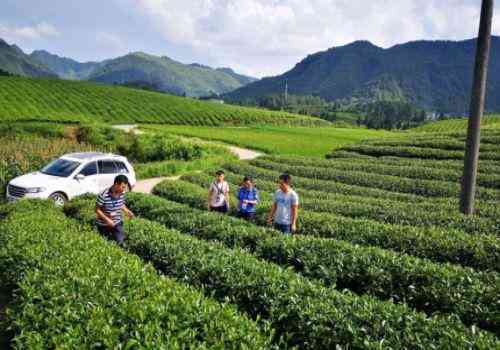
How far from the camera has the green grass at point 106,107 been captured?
68069 millimetres

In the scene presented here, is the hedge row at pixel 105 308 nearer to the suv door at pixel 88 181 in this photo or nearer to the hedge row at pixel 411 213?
the suv door at pixel 88 181

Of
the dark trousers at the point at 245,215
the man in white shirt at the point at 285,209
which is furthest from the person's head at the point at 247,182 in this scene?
the man in white shirt at the point at 285,209

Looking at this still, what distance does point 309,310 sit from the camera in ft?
20.2

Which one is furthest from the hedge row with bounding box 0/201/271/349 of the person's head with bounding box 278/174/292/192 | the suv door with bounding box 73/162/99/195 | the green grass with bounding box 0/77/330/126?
the green grass with bounding box 0/77/330/126

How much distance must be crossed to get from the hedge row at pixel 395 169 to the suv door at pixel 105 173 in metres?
15.4

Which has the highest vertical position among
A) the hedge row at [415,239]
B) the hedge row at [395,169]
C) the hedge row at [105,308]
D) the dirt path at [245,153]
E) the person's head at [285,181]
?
the person's head at [285,181]

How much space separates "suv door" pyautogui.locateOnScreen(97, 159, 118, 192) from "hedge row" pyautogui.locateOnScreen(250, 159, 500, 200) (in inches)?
522

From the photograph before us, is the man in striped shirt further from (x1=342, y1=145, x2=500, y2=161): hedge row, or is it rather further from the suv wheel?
(x1=342, y1=145, x2=500, y2=161): hedge row

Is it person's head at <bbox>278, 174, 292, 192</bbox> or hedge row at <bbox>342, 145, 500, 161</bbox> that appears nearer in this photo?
person's head at <bbox>278, 174, 292, 192</bbox>

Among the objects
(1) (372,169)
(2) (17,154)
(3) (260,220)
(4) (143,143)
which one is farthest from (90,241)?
(4) (143,143)

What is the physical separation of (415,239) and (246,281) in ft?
19.7

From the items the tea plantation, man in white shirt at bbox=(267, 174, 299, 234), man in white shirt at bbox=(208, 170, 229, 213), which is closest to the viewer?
the tea plantation

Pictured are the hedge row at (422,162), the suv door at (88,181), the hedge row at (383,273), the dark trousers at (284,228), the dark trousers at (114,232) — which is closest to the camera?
the hedge row at (383,273)

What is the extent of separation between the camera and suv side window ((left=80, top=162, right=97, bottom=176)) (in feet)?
60.3
